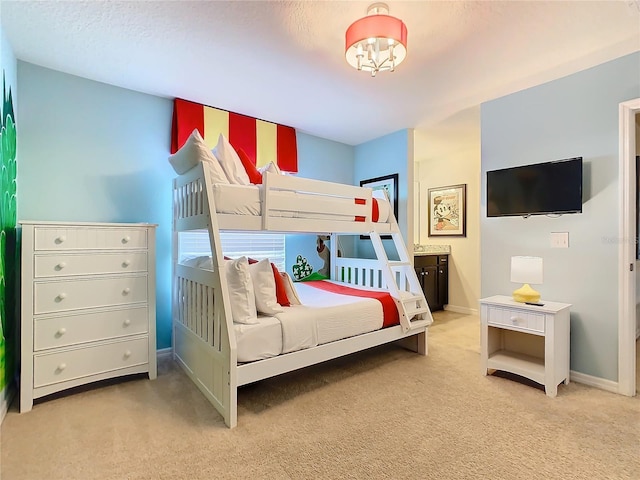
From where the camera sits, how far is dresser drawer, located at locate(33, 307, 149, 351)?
84.7 inches

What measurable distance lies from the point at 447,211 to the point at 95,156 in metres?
4.49

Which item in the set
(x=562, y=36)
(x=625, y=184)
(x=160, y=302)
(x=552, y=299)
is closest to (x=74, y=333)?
(x=160, y=302)

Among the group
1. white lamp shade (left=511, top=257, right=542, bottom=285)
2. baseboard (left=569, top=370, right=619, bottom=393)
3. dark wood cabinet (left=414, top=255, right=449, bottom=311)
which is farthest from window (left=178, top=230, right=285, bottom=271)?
baseboard (left=569, top=370, right=619, bottom=393)

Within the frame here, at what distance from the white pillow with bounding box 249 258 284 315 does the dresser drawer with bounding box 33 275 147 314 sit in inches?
36.9

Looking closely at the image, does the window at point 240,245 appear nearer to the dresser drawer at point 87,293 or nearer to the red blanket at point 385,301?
the dresser drawer at point 87,293

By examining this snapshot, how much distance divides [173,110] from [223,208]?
1.56 meters

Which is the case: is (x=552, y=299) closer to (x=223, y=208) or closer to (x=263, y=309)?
(x=263, y=309)

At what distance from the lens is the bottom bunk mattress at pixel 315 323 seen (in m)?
2.03

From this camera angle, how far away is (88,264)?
7.61ft

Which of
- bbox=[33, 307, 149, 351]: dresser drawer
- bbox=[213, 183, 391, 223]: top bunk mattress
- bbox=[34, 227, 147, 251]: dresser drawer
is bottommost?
bbox=[33, 307, 149, 351]: dresser drawer

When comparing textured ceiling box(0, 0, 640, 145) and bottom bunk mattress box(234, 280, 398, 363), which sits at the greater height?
textured ceiling box(0, 0, 640, 145)

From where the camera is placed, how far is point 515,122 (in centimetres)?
287

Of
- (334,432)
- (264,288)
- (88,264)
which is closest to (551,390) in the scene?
(334,432)

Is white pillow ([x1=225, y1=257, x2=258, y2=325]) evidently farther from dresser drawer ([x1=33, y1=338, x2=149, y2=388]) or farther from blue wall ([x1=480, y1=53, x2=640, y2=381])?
blue wall ([x1=480, y1=53, x2=640, y2=381])
